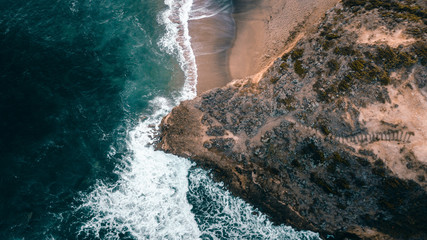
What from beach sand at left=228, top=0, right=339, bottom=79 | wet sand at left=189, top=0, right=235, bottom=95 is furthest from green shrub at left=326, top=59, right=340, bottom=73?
wet sand at left=189, top=0, right=235, bottom=95

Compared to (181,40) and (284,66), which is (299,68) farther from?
(181,40)

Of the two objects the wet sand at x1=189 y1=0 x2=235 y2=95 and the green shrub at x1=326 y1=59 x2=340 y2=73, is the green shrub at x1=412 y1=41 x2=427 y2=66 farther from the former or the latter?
the wet sand at x1=189 y1=0 x2=235 y2=95

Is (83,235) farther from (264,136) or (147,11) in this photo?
(147,11)

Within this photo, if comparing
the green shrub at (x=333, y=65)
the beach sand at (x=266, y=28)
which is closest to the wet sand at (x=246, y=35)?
the beach sand at (x=266, y=28)

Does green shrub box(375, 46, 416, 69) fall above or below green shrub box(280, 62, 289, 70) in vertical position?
above

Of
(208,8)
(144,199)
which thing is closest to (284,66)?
(208,8)

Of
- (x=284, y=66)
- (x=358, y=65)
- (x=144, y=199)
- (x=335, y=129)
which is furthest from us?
(x=144, y=199)
